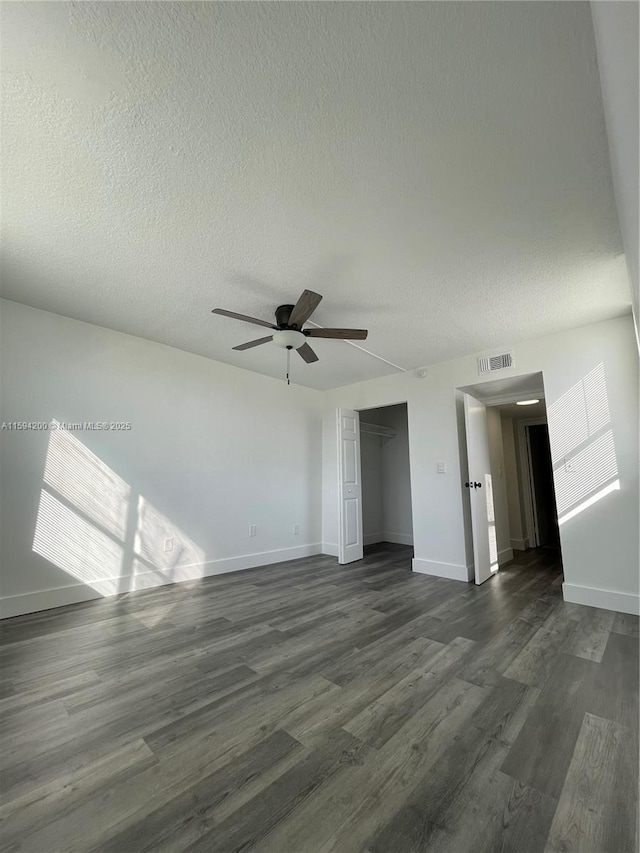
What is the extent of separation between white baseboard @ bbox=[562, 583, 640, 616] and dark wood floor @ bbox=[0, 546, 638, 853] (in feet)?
0.55

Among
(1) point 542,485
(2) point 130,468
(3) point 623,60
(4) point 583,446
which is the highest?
(3) point 623,60

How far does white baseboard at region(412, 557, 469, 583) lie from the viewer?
3.75 meters

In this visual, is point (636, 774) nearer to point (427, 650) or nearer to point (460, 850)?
point (460, 850)

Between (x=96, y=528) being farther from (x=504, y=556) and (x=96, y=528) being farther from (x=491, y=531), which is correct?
(x=504, y=556)

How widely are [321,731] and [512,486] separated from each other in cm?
526

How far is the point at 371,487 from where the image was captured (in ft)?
20.9

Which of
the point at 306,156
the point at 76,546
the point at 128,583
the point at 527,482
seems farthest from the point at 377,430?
the point at 306,156

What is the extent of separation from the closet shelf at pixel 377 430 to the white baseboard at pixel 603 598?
362 centimetres

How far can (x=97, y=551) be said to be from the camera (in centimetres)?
319

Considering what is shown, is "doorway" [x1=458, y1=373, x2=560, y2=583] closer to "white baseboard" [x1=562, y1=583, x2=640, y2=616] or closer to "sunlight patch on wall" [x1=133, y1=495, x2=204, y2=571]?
"white baseboard" [x1=562, y1=583, x2=640, y2=616]

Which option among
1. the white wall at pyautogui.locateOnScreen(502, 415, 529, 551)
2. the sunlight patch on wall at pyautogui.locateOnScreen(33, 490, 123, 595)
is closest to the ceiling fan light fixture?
the sunlight patch on wall at pyautogui.locateOnScreen(33, 490, 123, 595)

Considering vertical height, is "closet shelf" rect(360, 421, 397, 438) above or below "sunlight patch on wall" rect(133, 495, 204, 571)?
above

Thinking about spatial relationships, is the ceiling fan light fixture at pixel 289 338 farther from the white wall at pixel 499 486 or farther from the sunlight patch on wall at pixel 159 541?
the white wall at pixel 499 486

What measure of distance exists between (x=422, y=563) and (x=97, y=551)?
11.4 feet
